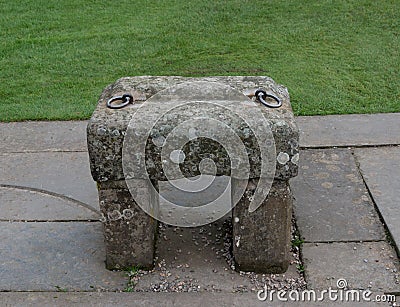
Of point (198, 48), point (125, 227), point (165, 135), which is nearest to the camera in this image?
point (165, 135)

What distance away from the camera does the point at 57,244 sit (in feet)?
11.9

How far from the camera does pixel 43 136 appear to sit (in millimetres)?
5020

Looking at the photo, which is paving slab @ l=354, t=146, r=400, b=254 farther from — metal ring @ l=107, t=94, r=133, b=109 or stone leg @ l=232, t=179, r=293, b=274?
metal ring @ l=107, t=94, r=133, b=109

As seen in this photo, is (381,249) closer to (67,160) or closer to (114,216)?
(114,216)

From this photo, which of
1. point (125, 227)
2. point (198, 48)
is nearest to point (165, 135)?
point (125, 227)

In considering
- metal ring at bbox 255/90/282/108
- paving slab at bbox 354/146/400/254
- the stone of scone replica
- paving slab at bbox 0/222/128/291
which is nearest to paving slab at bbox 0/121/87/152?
paving slab at bbox 0/222/128/291

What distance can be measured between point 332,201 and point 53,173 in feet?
5.84

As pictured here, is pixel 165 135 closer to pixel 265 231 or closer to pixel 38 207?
pixel 265 231

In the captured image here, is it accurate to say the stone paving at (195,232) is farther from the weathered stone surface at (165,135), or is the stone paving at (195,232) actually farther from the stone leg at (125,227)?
the weathered stone surface at (165,135)

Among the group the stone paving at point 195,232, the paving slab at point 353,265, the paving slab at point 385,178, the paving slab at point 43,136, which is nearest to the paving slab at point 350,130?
the stone paving at point 195,232

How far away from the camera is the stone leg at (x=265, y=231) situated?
3.22 meters

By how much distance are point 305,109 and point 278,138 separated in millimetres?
2409

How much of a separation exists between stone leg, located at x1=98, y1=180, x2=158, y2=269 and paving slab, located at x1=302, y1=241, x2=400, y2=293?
0.81m

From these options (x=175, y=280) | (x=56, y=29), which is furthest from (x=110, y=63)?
(x=175, y=280)
